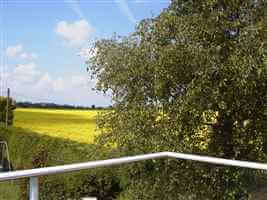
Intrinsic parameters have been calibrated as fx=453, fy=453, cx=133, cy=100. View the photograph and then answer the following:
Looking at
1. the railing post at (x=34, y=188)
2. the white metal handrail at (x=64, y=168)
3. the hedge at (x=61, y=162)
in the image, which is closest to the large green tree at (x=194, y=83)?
the hedge at (x=61, y=162)

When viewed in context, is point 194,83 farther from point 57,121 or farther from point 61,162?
point 57,121

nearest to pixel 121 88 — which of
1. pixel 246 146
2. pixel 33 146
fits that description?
pixel 246 146

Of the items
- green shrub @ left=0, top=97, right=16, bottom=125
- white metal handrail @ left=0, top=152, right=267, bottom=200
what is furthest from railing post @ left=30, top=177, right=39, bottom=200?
green shrub @ left=0, top=97, right=16, bottom=125

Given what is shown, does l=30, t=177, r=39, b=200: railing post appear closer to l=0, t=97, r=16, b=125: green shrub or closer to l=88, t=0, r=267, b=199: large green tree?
l=88, t=0, r=267, b=199: large green tree

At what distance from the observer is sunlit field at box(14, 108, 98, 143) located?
461 inches

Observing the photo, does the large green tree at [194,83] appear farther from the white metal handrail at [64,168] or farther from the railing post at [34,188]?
the railing post at [34,188]

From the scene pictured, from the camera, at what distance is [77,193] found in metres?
3.32

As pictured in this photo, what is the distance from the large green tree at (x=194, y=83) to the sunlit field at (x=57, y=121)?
5151 mm

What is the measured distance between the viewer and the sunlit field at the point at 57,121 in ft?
38.4

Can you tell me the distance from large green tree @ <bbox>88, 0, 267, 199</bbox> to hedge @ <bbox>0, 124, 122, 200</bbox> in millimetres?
580

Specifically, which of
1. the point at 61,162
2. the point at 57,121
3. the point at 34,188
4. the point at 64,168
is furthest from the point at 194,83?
the point at 57,121

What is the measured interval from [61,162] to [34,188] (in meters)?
5.51

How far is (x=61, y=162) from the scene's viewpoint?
747cm

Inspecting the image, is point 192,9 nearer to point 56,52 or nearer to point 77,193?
point 77,193
